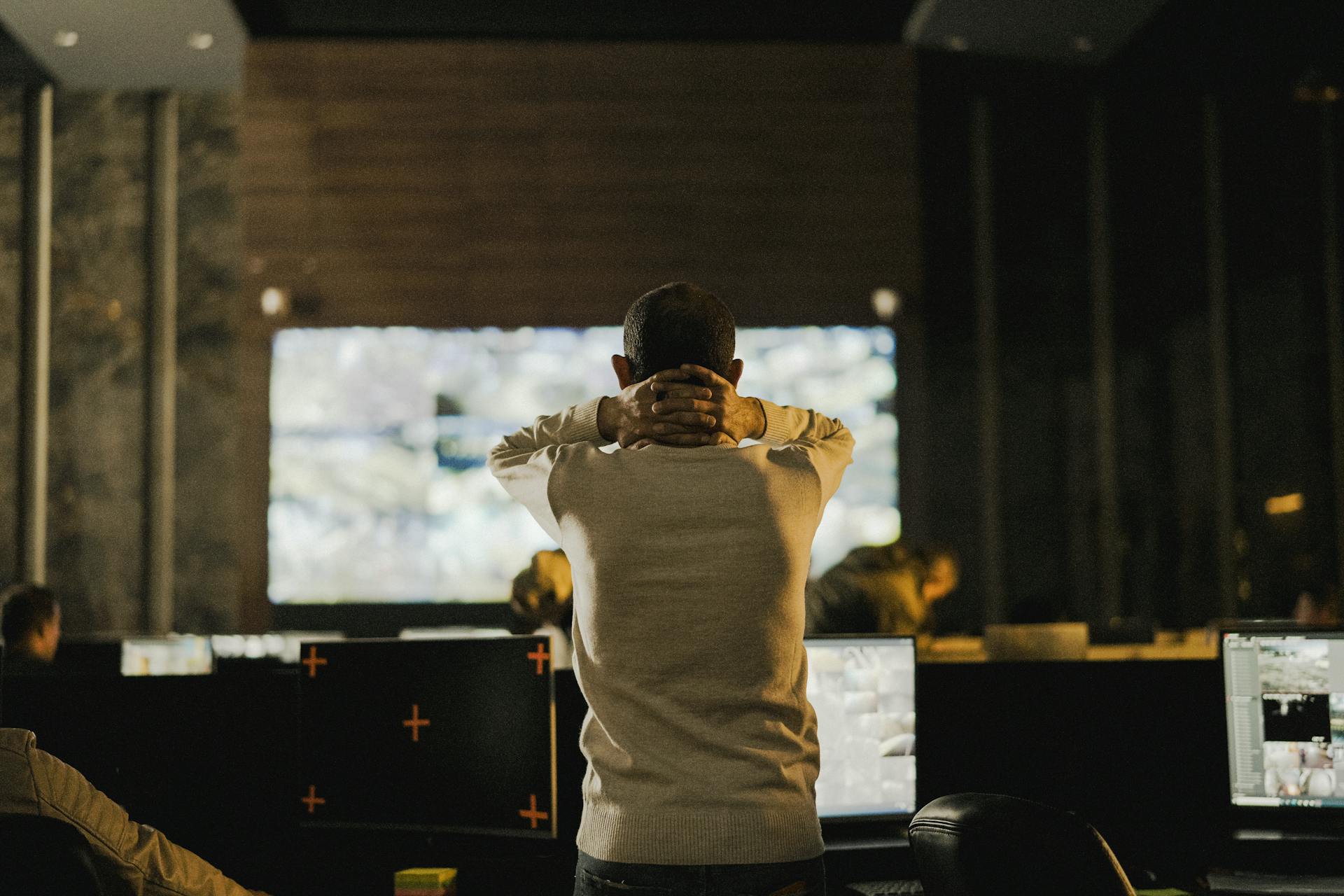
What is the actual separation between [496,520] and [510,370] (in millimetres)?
935

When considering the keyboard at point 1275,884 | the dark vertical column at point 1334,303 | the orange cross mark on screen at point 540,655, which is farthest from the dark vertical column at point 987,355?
the orange cross mark on screen at point 540,655

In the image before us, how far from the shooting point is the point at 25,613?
14.1 feet

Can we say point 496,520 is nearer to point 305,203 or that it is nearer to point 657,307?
point 305,203

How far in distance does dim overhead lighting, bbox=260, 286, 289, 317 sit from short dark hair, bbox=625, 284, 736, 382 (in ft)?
20.7

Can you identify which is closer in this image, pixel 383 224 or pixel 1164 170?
pixel 383 224

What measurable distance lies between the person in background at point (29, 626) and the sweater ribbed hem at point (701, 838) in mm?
3441

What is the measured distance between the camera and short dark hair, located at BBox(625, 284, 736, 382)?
5.10ft

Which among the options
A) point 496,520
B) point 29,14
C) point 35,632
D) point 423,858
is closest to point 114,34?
point 29,14

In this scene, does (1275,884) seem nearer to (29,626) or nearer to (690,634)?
(690,634)

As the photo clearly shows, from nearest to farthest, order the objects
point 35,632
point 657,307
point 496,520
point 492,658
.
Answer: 1. point 657,307
2. point 492,658
3. point 35,632
4. point 496,520

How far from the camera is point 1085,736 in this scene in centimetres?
272

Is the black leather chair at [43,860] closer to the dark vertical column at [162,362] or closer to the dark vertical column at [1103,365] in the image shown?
the dark vertical column at [162,362]

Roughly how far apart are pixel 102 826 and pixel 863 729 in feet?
4.69

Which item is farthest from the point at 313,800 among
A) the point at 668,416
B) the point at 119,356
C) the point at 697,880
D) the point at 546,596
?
the point at 119,356
